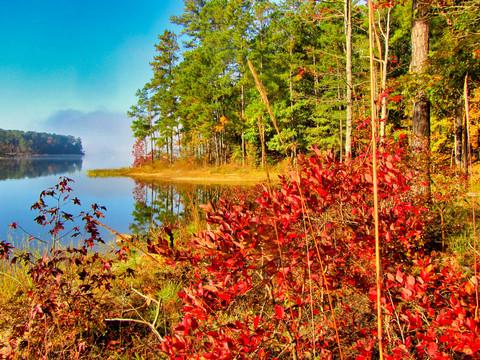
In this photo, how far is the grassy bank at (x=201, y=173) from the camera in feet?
59.5

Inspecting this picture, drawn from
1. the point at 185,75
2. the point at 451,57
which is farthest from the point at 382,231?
the point at 185,75

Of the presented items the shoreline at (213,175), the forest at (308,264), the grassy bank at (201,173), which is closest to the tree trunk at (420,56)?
the forest at (308,264)

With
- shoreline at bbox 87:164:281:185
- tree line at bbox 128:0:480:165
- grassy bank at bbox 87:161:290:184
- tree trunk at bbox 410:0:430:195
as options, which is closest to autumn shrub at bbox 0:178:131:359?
tree trunk at bbox 410:0:430:195

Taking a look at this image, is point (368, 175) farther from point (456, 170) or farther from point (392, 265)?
point (456, 170)

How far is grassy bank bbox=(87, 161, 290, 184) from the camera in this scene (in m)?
18.1

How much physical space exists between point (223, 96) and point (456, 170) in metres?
21.1

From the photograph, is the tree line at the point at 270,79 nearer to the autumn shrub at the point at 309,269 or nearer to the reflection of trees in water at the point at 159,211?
the reflection of trees in water at the point at 159,211

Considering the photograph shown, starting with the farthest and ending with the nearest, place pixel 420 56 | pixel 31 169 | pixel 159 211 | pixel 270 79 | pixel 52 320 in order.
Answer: pixel 31 169 → pixel 270 79 → pixel 159 211 → pixel 420 56 → pixel 52 320

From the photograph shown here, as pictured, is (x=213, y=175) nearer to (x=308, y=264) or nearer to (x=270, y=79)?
(x=270, y=79)

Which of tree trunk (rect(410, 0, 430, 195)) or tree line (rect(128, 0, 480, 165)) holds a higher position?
tree line (rect(128, 0, 480, 165))

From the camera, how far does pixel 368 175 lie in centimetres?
123

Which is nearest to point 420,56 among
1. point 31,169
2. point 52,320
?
point 52,320

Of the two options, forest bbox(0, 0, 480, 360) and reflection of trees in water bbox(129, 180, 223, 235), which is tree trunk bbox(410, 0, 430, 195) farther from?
reflection of trees in water bbox(129, 180, 223, 235)

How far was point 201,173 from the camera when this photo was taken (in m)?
21.6
